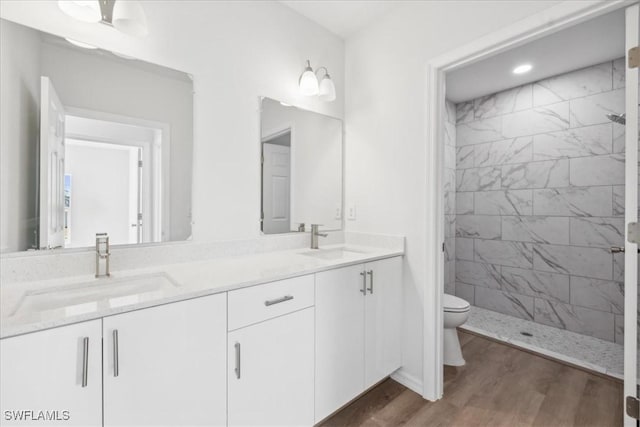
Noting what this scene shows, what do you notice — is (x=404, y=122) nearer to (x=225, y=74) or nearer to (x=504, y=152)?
(x=225, y=74)

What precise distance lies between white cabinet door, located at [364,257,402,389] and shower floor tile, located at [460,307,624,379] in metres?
1.32

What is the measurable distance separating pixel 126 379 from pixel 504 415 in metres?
1.89

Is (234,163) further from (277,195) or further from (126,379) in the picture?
(126,379)

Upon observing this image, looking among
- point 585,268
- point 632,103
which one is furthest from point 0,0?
point 585,268

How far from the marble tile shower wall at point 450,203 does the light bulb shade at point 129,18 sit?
10.3 ft

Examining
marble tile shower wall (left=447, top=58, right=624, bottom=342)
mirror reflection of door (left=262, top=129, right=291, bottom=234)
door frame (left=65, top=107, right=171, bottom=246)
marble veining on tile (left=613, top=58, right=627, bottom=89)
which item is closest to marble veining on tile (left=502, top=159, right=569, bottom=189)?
marble tile shower wall (left=447, top=58, right=624, bottom=342)

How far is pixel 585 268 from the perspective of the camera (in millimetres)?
2662

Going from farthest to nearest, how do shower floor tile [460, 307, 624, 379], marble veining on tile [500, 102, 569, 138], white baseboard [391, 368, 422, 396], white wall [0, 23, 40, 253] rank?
marble veining on tile [500, 102, 569, 138], shower floor tile [460, 307, 624, 379], white baseboard [391, 368, 422, 396], white wall [0, 23, 40, 253]

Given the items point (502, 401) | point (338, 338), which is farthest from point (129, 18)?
point (502, 401)

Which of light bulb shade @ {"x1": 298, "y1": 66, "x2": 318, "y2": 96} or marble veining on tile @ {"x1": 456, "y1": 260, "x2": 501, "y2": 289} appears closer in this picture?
light bulb shade @ {"x1": 298, "y1": 66, "x2": 318, "y2": 96}

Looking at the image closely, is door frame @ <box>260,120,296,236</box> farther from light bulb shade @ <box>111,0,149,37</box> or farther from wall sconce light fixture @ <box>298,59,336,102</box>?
light bulb shade @ <box>111,0,149,37</box>

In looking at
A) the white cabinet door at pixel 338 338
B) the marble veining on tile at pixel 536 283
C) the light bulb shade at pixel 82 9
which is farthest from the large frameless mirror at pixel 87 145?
the marble veining on tile at pixel 536 283

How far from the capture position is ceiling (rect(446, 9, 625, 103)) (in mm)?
2083

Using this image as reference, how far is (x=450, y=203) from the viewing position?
3.53 meters
